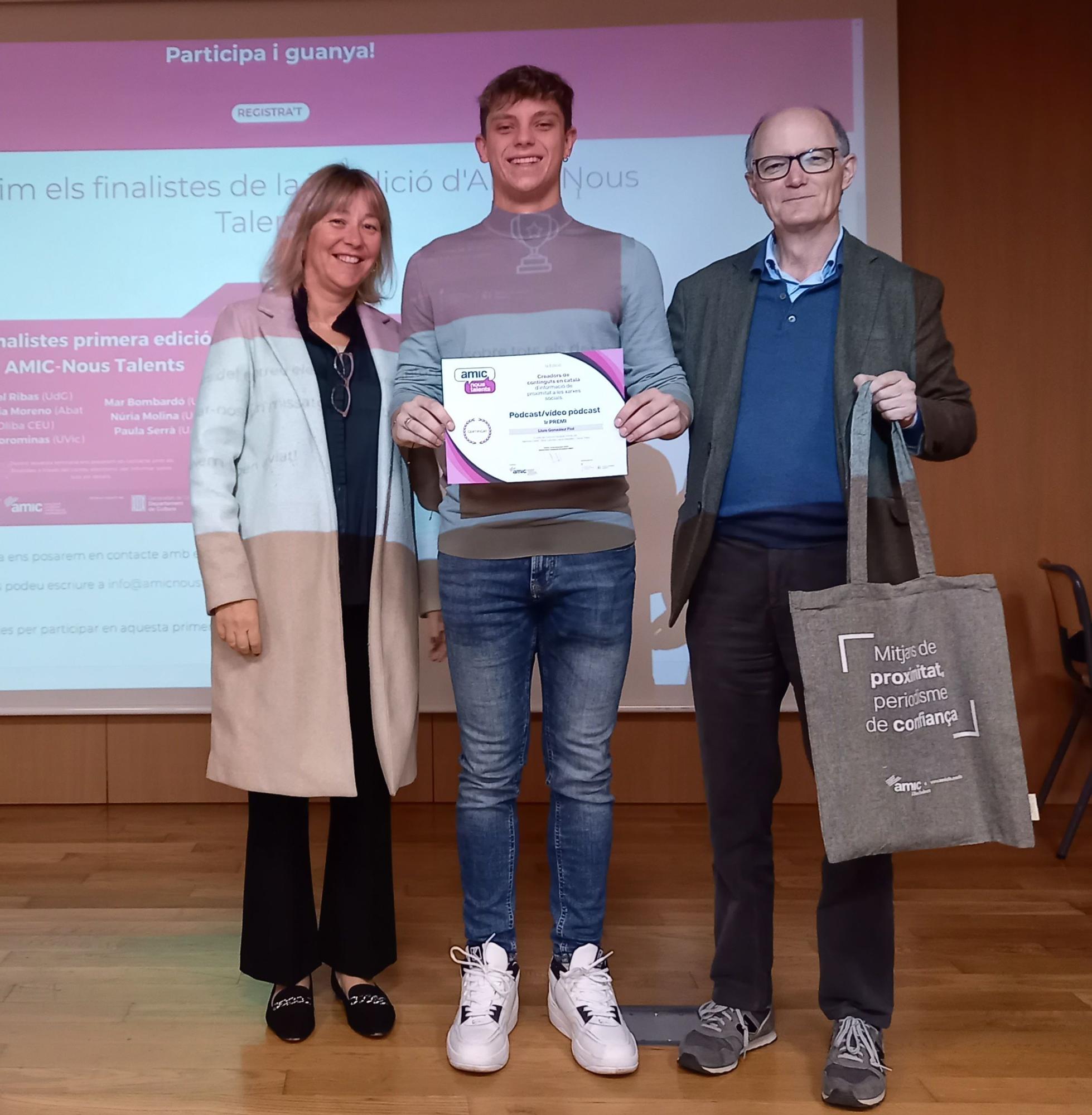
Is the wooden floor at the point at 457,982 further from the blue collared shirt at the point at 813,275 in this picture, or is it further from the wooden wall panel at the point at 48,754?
the blue collared shirt at the point at 813,275

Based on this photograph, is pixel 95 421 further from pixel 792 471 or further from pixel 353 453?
pixel 792 471

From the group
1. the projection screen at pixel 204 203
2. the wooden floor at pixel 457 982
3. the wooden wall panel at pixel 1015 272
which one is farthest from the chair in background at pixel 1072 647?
the projection screen at pixel 204 203

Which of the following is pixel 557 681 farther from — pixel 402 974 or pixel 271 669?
pixel 402 974

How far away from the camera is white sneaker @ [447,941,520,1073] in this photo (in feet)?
5.58

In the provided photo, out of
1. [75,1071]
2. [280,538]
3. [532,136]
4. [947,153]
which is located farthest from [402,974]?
[947,153]

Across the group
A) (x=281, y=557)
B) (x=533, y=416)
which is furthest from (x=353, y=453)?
(x=533, y=416)

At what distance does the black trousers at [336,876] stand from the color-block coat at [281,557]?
0.05 metres

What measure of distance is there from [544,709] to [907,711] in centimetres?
62

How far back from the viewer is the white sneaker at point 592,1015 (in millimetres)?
1688

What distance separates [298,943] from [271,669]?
0.51 m

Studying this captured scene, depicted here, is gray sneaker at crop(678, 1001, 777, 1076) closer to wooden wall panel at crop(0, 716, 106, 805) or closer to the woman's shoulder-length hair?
the woman's shoulder-length hair

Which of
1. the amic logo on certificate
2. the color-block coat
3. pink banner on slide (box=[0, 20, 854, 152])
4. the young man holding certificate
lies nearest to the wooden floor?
the young man holding certificate

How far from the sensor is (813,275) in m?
1.62

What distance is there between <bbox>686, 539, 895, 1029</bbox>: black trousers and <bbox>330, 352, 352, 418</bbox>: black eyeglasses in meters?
0.67
